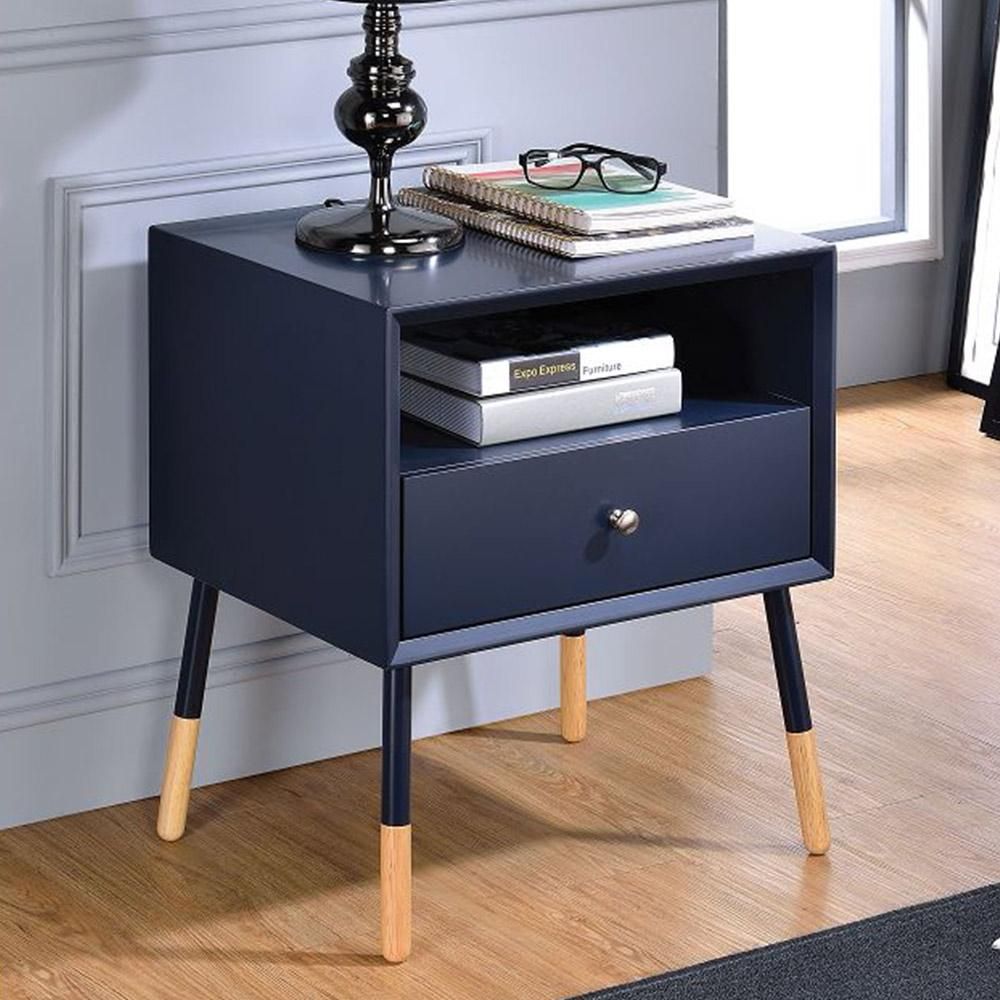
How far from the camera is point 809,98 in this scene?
3.80 m

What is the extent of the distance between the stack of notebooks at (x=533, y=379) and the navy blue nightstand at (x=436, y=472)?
0.02 m

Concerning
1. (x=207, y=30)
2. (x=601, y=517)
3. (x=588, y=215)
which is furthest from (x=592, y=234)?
(x=207, y=30)

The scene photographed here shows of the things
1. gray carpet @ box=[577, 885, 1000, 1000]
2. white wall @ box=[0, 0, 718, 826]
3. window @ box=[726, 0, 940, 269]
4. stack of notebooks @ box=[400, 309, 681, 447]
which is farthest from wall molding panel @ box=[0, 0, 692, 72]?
window @ box=[726, 0, 940, 269]

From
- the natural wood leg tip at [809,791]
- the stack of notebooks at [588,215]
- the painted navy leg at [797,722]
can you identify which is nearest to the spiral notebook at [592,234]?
the stack of notebooks at [588,215]

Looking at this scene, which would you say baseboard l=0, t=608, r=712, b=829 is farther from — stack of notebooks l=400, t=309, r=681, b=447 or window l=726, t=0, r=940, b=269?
window l=726, t=0, r=940, b=269

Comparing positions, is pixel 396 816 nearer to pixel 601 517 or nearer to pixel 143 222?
pixel 601 517

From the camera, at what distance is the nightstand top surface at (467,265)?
6.46 ft

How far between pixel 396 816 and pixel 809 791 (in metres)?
0.45

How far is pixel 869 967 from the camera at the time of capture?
6.66 feet

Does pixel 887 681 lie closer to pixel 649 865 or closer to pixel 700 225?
pixel 649 865

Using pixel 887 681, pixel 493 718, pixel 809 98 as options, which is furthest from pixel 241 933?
pixel 809 98

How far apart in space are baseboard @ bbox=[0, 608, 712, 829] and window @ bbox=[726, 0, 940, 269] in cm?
126

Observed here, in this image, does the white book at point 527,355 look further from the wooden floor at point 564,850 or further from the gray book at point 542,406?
the wooden floor at point 564,850

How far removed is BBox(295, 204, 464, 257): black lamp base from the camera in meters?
2.08
